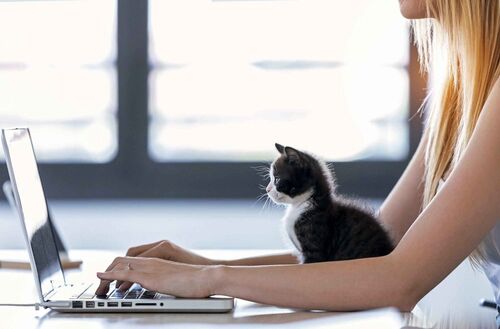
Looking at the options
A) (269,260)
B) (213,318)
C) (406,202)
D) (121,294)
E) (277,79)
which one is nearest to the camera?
(213,318)

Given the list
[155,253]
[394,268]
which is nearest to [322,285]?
[394,268]

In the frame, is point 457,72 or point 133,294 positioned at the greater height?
point 457,72

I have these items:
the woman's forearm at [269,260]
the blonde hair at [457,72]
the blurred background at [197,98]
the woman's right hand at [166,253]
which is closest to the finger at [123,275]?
the woman's right hand at [166,253]

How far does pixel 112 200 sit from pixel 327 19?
1.73m

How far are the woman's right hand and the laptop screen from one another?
0.49 feet

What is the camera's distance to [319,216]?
4.82 ft

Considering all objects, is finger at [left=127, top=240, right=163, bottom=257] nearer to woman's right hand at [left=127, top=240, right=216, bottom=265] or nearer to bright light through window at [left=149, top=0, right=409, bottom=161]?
woman's right hand at [left=127, top=240, right=216, bottom=265]

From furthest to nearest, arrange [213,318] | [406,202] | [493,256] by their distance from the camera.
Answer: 1. [406,202]
2. [493,256]
3. [213,318]

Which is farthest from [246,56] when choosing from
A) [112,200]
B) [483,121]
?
[483,121]

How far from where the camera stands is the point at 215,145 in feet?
18.6

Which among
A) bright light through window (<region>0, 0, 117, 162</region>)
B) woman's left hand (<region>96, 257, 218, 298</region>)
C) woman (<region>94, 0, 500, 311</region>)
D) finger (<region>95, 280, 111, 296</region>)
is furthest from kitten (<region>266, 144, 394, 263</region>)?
bright light through window (<region>0, 0, 117, 162</region>)

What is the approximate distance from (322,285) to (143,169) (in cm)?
438

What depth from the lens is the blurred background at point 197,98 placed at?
5.50m

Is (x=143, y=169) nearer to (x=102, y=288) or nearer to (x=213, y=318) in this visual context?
(x=102, y=288)
